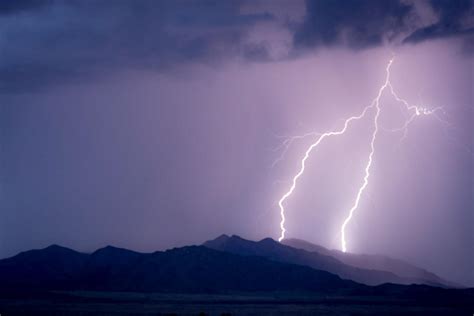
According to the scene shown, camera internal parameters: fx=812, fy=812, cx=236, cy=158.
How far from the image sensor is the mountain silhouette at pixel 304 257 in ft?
380

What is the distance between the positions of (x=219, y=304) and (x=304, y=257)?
44.5 m

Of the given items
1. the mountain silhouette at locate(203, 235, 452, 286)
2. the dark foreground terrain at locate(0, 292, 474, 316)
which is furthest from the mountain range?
the dark foreground terrain at locate(0, 292, 474, 316)

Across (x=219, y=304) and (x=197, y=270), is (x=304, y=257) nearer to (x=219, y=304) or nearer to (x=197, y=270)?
(x=197, y=270)

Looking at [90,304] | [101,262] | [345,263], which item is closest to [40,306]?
[90,304]

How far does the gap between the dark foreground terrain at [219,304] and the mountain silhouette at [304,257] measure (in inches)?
909

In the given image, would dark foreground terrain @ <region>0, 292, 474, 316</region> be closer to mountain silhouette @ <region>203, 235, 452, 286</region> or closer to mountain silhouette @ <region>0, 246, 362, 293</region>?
mountain silhouette @ <region>0, 246, 362, 293</region>

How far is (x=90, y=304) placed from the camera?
2970 inches

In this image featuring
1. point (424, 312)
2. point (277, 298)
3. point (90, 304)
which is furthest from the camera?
point (277, 298)

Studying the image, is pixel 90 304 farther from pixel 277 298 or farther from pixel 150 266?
pixel 150 266

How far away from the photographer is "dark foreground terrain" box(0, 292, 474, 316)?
6538cm

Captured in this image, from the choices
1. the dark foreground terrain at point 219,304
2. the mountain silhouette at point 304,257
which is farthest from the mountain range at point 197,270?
the dark foreground terrain at point 219,304

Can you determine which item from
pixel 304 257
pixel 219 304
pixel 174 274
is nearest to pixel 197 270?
pixel 174 274

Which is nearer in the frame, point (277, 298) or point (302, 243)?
point (277, 298)

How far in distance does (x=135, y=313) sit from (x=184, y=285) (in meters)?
→ 34.4
